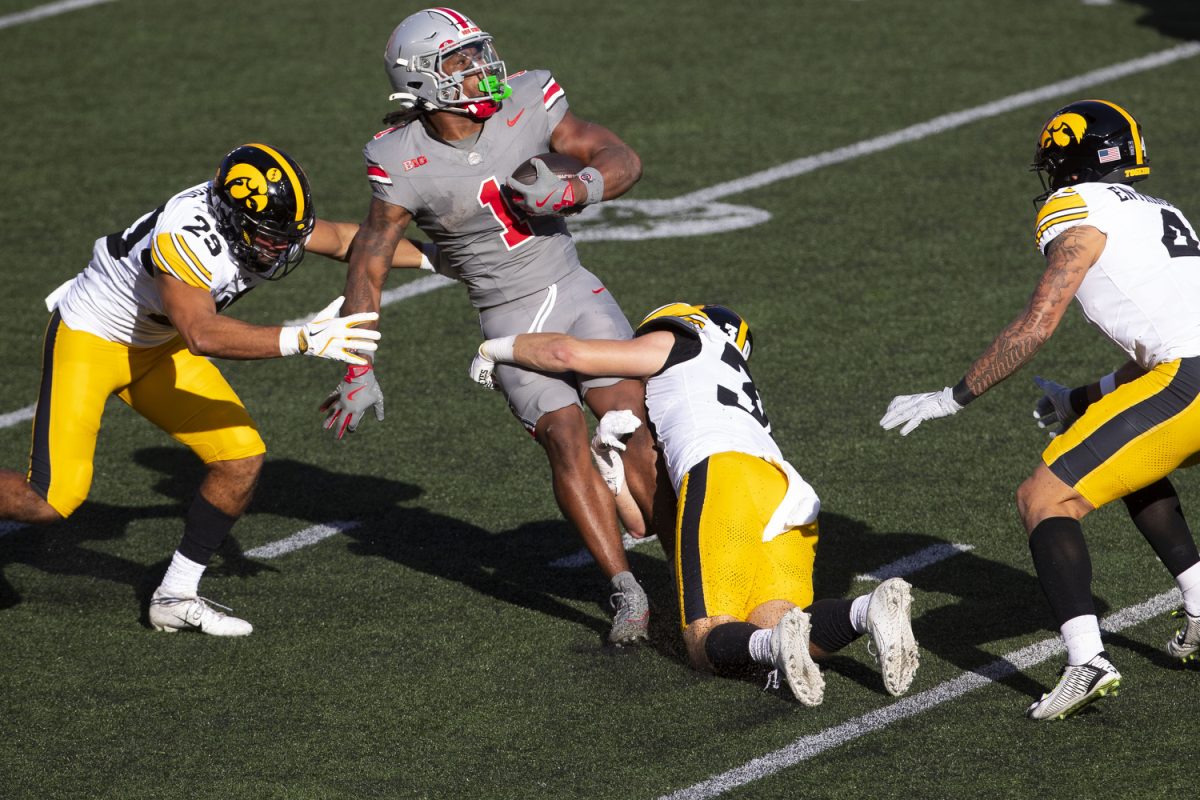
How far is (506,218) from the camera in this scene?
596cm

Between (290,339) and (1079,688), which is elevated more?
(290,339)

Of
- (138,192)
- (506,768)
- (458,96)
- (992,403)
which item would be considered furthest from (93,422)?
(138,192)

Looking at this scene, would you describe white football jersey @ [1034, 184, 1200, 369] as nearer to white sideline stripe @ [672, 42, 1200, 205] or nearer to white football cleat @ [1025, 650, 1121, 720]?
white football cleat @ [1025, 650, 1121, 720]

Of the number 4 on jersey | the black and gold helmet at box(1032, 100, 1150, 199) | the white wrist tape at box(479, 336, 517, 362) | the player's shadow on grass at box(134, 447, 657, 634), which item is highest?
the black and gold helmet at box(1032, 100, 1150, 199)

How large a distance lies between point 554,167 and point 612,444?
3.38 ft

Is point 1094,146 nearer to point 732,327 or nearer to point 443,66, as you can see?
point 732,327

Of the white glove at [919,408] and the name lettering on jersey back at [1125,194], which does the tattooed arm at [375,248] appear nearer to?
the white glove at [919,408]

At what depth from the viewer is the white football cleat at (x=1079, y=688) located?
15.3ft

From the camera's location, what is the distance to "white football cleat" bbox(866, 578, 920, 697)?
4.59 metres

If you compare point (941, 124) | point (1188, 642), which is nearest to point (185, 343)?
point (1188, 642)

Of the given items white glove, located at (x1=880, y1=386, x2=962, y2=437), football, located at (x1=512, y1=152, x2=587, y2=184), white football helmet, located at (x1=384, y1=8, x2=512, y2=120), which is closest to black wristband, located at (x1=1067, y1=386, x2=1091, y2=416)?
white glove, located at (x1=880, y1=386, x2=962, y2=437)

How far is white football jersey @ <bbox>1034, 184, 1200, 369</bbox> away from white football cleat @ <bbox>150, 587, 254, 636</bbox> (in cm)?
295

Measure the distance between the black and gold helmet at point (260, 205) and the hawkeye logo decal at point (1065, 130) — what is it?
7.82 feet

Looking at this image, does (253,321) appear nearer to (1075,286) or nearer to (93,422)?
(93,422)
